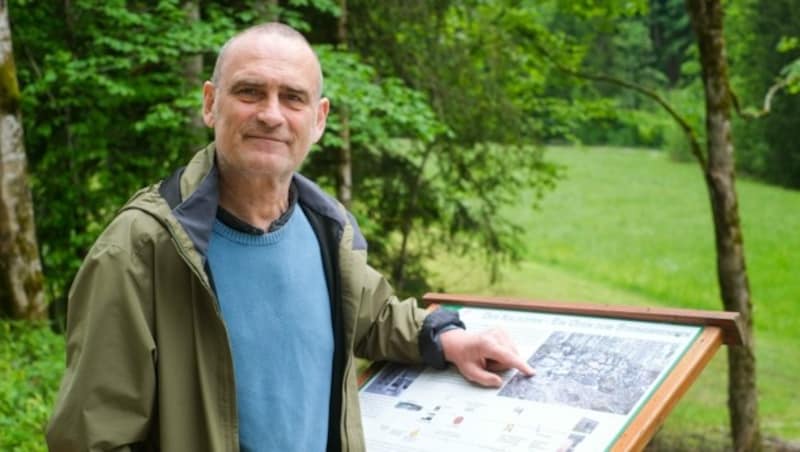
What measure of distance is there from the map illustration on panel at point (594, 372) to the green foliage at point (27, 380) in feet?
10.2

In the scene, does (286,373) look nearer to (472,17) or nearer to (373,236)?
(373,236)

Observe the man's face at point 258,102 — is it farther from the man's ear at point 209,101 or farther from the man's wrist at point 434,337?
the man's wrist at point 434,337

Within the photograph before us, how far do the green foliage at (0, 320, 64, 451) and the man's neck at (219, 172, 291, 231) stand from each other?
9.64ft

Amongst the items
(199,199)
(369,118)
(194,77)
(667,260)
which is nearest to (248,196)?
(199,199)

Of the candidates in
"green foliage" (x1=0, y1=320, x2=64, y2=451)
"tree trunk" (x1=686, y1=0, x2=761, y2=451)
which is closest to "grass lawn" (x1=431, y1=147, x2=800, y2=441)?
"tree trunk" (x1=686, y1=0, x2=761, y2=451)

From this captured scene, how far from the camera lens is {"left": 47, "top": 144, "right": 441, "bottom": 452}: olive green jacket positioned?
6.33 feet

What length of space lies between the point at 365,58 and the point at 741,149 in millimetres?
23781

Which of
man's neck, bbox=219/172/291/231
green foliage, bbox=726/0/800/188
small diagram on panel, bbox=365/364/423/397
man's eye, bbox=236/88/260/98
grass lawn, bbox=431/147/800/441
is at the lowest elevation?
grass lawn, bbox=431/147/800/441

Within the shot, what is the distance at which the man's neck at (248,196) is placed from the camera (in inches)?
89.5

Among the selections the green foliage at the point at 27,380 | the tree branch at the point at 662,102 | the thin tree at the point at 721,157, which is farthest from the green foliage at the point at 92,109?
the tree branch at the point at 662,102

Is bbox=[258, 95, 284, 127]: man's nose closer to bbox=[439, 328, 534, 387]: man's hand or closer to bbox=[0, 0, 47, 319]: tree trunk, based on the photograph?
bbox=[439, 328, 534, 387]: man's hand

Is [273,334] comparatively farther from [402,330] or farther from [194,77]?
[194,77]

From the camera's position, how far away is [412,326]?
2.75 m

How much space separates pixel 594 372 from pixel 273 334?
100 cm
